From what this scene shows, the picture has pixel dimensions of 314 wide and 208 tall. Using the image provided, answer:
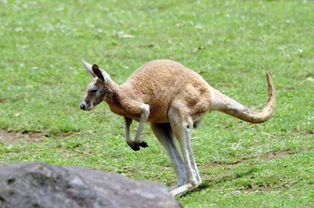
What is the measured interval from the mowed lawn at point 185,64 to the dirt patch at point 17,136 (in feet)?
0.04

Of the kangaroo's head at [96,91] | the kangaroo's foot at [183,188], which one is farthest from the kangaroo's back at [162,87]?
the kangaroo's foot at [183,188]

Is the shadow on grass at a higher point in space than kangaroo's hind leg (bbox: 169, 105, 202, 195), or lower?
lower

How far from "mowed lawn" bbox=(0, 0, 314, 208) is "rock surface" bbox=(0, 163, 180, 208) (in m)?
2.31

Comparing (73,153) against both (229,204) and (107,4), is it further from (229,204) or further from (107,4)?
(107,4)

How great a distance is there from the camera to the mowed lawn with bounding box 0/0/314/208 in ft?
30.2

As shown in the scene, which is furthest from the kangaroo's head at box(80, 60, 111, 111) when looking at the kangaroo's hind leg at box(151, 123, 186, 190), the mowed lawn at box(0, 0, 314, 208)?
the mowed lawn at box(0, 0, 314, 208)

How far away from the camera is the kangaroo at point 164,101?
27.9ft

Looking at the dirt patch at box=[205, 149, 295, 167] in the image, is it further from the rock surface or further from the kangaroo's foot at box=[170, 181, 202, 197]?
the rock surface

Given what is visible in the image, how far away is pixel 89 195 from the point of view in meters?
5.62

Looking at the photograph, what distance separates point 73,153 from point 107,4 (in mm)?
9017

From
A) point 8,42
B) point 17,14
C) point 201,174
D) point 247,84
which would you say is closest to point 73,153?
point 201,174

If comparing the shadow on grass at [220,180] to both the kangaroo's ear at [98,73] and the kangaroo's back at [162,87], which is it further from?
the kangaroo's ear at [98,73]

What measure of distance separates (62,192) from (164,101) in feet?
10.3

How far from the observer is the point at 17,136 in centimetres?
1120
